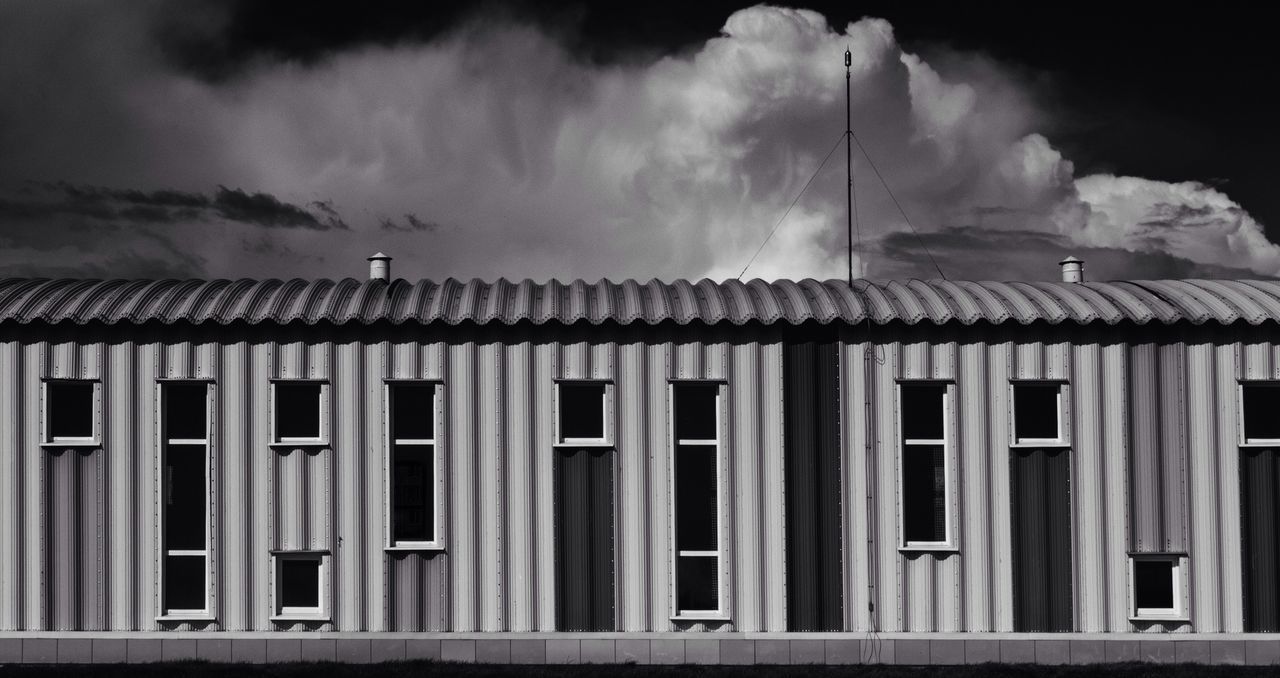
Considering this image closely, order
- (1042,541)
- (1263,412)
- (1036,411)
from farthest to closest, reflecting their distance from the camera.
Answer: (1263,412) → (1036,411) → (1042,541)

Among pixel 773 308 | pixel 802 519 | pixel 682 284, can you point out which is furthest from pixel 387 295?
pixel 802 519

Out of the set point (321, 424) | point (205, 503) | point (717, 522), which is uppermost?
point (321, 424)

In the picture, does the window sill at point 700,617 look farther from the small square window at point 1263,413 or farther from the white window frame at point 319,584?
the small square window at point 1263,413

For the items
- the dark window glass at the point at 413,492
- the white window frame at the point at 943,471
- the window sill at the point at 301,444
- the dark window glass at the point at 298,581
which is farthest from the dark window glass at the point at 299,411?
the white window frame at the point at 943,471

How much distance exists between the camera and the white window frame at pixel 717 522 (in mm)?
14352

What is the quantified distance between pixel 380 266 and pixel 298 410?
2.49 metres

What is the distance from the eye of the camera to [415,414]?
47.8ft

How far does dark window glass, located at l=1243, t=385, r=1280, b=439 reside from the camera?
1498cm

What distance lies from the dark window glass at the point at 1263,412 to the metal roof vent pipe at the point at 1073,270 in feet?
9.33

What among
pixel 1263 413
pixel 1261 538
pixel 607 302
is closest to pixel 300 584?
pixel 607 302

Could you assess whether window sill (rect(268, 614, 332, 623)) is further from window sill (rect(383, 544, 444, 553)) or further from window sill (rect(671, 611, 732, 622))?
window sill (rect(671, 611, 732, 622))

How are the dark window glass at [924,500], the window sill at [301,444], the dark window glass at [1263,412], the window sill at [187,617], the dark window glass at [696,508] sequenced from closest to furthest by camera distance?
1. the window sill at [187,617]
2. the window sill at [301,444]
3. the dark window glass at [696,508]
4. the dark window glass at [924,500]
5. the dark window glass at [1263,412]

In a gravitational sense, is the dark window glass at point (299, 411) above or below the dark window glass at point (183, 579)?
above

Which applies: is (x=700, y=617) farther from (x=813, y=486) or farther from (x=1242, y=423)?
(x=1242, y=423)
